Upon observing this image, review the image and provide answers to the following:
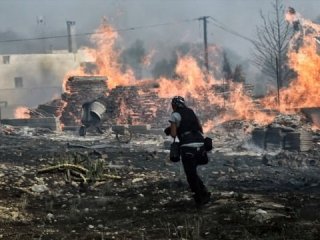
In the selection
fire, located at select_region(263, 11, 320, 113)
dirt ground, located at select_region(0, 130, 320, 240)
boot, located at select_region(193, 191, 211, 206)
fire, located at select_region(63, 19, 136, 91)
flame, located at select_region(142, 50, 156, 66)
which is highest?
flame, located at select_region(142, 50, 156, 66)

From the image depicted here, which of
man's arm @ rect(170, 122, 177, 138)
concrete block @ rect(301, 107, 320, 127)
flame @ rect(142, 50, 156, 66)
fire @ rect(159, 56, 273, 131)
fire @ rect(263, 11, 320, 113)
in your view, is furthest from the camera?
flame @ rect(142, 50, 156, 66)

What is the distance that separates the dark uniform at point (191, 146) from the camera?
7461 mm

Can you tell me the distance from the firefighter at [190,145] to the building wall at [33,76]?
4570 cm

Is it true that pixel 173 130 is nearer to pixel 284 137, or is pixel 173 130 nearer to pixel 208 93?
pixel 284 137

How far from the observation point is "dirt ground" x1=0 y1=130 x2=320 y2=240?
6.19 metres

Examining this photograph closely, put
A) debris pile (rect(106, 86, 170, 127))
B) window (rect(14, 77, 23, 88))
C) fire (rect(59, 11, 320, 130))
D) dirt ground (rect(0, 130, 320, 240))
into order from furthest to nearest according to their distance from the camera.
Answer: window (rect(14, 77, 23, 88)) < debris pile (rect(106, 86, 170, 127)) < fire (rect(59, 11, 320, 130)) < dirt ground (rect(0, 130, 320, 240))

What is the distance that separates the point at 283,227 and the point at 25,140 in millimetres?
15280

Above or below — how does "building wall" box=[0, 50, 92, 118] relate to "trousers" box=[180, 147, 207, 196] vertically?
above

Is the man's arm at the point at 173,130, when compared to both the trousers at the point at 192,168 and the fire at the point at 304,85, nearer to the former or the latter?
the trousers at the point at 192,168

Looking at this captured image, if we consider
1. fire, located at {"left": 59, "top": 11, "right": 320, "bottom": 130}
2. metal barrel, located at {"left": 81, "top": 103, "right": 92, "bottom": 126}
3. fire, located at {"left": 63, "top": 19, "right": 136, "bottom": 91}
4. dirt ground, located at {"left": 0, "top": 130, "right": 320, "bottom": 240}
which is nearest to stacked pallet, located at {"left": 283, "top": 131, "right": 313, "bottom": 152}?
dirt ground, located at {"left": 0, "top": 130, "right": 320, "bottom": 240}

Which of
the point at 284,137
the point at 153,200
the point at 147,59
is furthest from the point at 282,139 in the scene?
the point at 147,59

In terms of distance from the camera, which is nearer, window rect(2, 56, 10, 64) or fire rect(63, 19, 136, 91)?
fire rect(63, 19, 136, 91)

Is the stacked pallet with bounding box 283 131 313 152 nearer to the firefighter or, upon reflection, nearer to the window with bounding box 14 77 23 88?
the firefighter

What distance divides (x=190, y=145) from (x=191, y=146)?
0.9 inches
